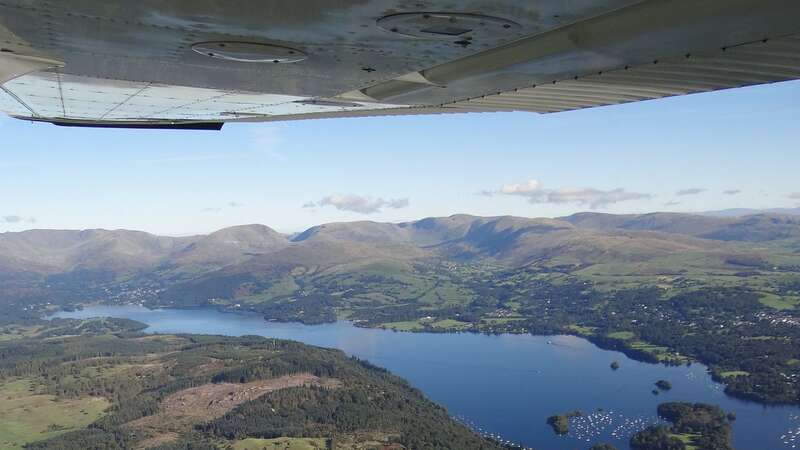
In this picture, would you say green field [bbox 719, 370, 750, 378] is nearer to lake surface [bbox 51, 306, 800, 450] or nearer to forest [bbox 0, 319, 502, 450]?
lake surface [bbox 51, 306, 800, 450]

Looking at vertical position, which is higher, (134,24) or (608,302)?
(134,24)

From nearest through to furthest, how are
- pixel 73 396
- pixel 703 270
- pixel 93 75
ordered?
pixel 93 75 < pixel 73 396 < pixel 703 270

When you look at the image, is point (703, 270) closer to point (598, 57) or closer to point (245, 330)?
point (245, 330)

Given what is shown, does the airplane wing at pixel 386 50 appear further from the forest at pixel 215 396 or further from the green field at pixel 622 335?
the green field at pixel 622 335

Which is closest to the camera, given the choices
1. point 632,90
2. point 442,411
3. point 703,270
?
point 632,90

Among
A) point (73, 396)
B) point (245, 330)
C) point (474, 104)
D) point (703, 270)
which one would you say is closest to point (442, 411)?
point (73, 396)

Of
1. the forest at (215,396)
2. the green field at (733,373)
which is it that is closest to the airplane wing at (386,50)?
the forest at (215,396)
